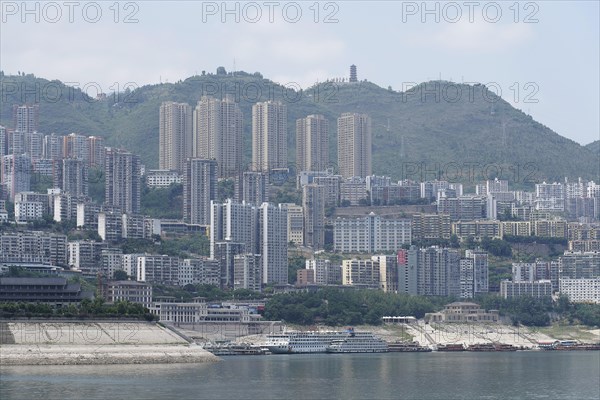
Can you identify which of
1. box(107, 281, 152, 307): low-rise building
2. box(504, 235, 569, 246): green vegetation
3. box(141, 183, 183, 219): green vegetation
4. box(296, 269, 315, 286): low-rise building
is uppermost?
box(141, 183, 183, 219): green vegetation

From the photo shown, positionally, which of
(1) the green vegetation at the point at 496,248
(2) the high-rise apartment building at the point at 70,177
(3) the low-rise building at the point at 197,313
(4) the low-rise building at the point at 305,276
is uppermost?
(2) the high-rise apartment building at the point at 70,177

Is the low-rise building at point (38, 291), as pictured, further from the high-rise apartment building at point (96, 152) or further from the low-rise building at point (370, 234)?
the high-rise apartment building at point (96, 152)

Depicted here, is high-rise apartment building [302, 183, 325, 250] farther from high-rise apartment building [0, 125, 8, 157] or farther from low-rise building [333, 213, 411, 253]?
high-rise apartment building [0, 125, 8, 157]

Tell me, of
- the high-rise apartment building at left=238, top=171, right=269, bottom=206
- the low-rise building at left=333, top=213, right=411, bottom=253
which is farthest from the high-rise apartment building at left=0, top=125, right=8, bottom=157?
the low-rise building at left=333, top=213, right=411, bottom=253

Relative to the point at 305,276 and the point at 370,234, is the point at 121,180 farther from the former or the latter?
the point at 305,276

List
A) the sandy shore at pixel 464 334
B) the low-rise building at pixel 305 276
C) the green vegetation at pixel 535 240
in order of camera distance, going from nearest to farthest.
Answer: the sandy shore at pixel 464 334
the low-rise building at pixel 305 276
the green vegetation at pixel 535 240

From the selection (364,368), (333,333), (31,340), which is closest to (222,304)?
(333,333)

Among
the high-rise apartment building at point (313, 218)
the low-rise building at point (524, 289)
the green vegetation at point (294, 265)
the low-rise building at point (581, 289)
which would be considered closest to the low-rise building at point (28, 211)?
the green vegetation at point (294, 265)
